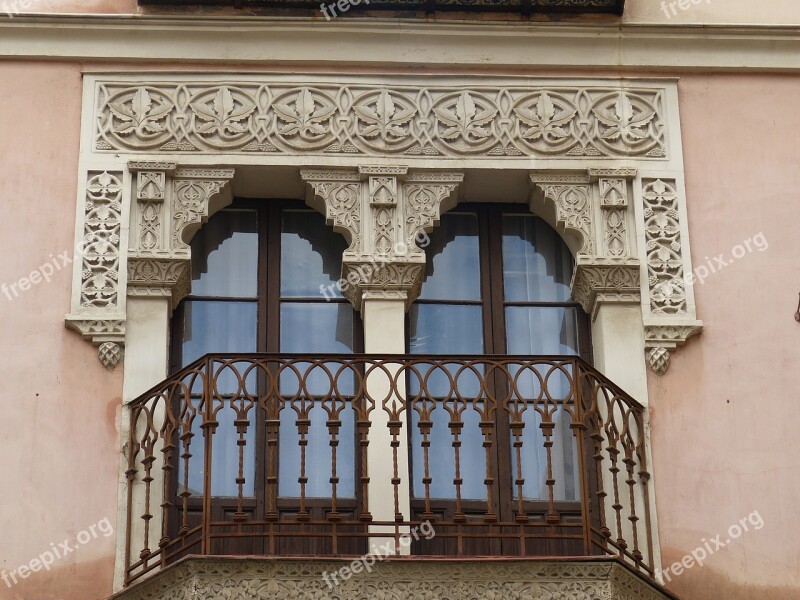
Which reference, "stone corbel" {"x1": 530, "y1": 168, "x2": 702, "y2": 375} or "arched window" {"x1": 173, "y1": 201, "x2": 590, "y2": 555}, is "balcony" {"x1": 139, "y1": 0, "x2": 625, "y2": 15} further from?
"arched window" {"x1": 173, "y1": 201, "x2": 590, "y2": 555}

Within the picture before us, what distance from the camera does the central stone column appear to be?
32.2 ft

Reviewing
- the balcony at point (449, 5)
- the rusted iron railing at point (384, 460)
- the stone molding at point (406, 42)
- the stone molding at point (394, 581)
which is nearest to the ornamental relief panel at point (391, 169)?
the stone molding at point (406, 42)

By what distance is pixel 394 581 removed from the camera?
29.9 feet

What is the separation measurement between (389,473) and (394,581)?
0.84 m

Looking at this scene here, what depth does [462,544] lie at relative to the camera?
30.9ft

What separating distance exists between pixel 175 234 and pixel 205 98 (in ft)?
2.83

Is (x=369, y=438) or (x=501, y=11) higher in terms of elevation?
(x=501, y=11)

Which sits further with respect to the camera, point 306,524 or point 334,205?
point 334,205

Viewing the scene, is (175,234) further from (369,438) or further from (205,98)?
(369,438)

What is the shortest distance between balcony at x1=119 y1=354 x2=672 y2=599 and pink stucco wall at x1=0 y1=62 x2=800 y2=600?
0.23 meters

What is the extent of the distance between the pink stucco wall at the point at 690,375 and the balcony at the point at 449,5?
67cm

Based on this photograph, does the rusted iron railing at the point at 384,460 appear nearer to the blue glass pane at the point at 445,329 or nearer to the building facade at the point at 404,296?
the building facade at the point at 404,296

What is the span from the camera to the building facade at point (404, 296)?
31.5 feet

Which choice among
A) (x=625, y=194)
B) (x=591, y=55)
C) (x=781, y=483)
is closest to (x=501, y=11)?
(x=591, y=55)
